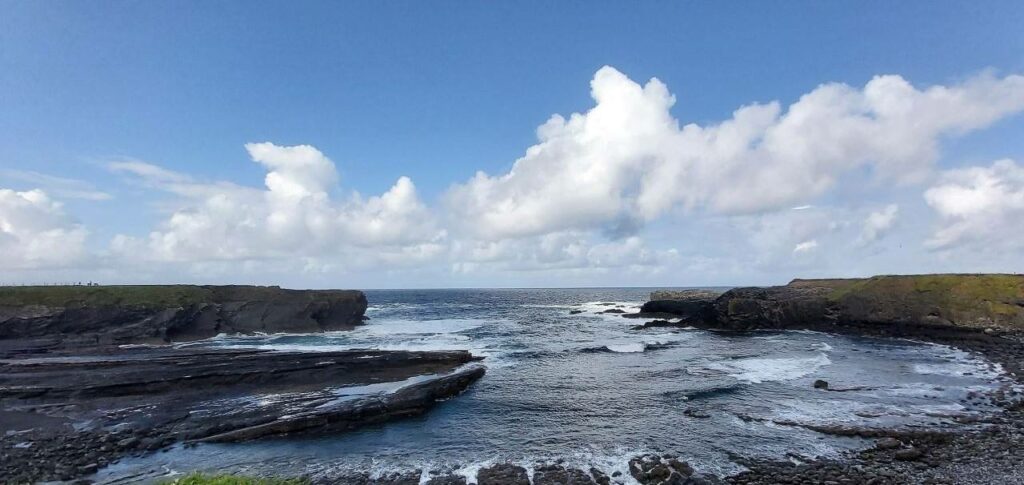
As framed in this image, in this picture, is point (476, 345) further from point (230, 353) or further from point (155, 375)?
point (155, 375)

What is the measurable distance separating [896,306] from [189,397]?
8917cm

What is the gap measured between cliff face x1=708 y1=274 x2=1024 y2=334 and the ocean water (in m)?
13.6

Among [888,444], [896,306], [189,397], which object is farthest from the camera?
[896,306]

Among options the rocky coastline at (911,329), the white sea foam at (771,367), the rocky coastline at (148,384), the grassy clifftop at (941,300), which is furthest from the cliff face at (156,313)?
the grassy clifftop at (941,300)

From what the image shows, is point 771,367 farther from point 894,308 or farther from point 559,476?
point 894,308

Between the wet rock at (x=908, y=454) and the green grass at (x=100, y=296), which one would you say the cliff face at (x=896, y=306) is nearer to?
the wet rock at (x=908, y=454)

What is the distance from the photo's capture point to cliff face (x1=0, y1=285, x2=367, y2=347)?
64188mm

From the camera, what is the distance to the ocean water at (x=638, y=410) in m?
24.5

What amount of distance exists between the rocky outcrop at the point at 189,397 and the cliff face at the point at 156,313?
60.6ft

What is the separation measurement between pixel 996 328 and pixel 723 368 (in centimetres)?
4411

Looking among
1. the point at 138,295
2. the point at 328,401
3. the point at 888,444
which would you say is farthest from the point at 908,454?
the point at 138,295

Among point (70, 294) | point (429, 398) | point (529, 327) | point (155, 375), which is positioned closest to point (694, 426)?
point (429, 398)

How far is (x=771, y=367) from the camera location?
46.7 m

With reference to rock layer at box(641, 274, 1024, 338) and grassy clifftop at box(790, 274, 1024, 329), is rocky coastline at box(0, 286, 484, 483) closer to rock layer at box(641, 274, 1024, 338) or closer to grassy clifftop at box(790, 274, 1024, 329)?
rock layer at box(641, 274, 1024, 338)
